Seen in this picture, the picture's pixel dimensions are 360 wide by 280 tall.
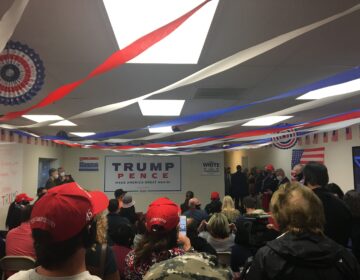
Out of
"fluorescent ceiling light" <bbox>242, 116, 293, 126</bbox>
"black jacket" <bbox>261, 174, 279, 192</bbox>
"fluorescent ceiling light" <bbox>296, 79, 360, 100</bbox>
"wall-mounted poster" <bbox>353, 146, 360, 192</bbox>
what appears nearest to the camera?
"fluorescent ceiling light" <bbox>296, 79, 360, 100</bbox>

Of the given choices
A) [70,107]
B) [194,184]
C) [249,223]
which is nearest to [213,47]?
[249,223]

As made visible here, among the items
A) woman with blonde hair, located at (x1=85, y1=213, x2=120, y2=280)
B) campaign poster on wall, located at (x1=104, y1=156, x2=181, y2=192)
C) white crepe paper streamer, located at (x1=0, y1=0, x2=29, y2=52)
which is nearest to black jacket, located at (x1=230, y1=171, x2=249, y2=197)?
campaign poster on wall, located at (x1=104, y1=156, x2=181, y2=192)

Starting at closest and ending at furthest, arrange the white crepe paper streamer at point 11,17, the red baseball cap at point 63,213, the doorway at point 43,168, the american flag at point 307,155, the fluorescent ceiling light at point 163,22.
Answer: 1. the red baseball cap at point 63,213
2. the white crepe paper streamer at point 11,17
3. the fluorescent ceiling light at point 163,22
4. the american flag at point 307,155
5. the doorway at point 43,168

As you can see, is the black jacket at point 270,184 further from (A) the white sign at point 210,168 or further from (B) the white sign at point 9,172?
(B) the white sign at point 9,172

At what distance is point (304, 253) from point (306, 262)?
4 cm

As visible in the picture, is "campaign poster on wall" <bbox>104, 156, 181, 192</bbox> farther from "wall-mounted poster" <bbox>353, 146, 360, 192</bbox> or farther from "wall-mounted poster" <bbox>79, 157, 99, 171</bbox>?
"wall-mounted poster" <bbox>353, 146, 360, 192</bbox>

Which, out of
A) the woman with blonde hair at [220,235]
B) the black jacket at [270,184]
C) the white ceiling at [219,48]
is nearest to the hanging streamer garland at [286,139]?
the black jacket at [270,184]

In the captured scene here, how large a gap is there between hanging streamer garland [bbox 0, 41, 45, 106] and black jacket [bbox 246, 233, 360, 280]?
1918 mm

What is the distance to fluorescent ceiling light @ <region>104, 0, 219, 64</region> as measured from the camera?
6.67ft

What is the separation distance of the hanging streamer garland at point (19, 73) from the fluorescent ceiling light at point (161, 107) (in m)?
2.54

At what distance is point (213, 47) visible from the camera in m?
2.76

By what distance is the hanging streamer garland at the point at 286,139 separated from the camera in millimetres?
6051

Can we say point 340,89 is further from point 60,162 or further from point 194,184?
point 60,162

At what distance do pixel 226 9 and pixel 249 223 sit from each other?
1.79 meters
